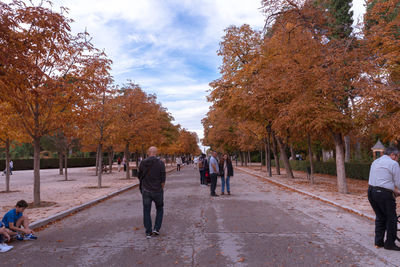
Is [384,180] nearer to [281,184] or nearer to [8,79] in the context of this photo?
[8,79]

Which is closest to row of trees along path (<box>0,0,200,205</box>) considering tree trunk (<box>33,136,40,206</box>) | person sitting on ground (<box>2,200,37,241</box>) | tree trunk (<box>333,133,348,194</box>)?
tree trunk (<box>33,136,40,206</box>)

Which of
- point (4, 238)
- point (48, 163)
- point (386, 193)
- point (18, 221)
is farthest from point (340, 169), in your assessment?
point (48, 163)

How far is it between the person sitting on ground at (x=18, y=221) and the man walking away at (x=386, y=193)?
642 centimetres

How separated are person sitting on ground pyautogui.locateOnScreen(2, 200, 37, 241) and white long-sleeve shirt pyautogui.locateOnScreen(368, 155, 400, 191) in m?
6.45

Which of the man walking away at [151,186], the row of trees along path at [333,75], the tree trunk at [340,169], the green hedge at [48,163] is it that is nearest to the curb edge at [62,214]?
the man walking away at [151,186]

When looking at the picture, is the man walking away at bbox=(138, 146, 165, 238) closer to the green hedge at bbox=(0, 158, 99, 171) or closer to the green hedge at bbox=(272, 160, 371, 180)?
the green hedge at bbox=(272, 160, 371, 180)

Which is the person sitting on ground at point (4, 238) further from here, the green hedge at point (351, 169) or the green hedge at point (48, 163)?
the green hedge at point (48, 163)

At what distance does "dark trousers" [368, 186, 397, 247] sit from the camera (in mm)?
5387

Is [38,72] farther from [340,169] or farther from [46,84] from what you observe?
[340,169]

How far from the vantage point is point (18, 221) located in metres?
6.52

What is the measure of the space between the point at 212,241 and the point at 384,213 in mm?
3009

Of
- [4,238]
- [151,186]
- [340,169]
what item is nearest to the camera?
[4,238]

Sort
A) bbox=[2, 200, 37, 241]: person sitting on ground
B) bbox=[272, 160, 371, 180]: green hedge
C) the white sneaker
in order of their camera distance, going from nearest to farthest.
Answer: the white sneaker, bbox=[2, 200, 37, 241]: person sitting on ground, bbox=[272, 160, 371, 180]: green hedge

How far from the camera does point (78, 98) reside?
464 inches
